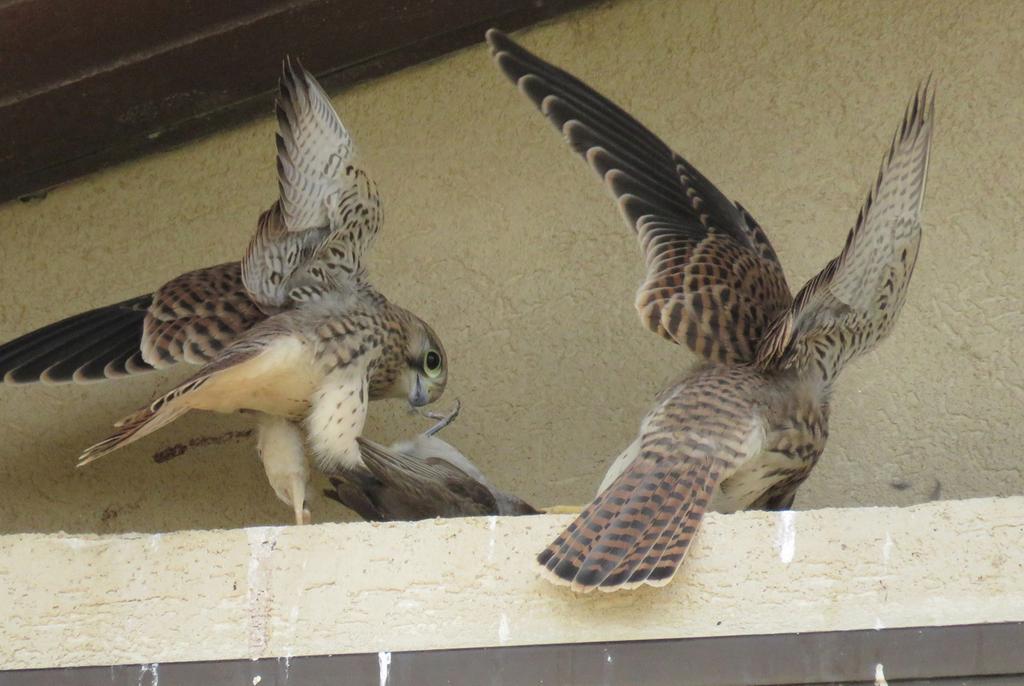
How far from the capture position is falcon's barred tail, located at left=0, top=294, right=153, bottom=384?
3.34 metres

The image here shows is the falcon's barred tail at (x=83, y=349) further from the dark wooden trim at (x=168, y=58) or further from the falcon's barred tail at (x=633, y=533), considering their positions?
the falcon's barred tail at (x=633, y=533)

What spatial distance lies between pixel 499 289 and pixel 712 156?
58cm

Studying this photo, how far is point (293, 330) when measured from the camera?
124 inches

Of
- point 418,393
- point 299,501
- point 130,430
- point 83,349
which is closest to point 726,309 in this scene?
point 418,393

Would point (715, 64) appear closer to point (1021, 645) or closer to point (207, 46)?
point (207, 46)

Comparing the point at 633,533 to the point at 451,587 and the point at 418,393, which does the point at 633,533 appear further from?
the point at 418,393

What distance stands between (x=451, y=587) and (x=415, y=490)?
64cm

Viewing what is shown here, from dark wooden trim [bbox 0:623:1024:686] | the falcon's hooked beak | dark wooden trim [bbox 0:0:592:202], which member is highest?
dark wooden trim [bbox 0:0:592:202]

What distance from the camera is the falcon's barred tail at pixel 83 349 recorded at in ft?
11.0

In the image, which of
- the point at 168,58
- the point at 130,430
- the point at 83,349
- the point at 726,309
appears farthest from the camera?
the point at 168,58

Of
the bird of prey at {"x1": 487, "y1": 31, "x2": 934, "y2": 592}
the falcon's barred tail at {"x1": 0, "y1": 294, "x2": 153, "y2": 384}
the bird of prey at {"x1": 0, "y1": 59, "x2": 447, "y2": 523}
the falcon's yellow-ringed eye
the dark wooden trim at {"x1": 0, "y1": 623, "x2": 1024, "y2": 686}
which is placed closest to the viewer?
the dark wooden trim at {"x1": 0, "y1": 623, "x2": 1024, "y2": 686}

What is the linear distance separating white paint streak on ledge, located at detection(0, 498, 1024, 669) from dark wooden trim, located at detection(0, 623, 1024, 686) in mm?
24

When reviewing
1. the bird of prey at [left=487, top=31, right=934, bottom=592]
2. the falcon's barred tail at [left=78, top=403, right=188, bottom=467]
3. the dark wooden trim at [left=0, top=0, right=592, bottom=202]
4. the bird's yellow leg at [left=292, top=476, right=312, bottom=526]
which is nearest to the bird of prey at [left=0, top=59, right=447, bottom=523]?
the bird's yellow leg at [left=292, top=476, right=312, bottom=526]

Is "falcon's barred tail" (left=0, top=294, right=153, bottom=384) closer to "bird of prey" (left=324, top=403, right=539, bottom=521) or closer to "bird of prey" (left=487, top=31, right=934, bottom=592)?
"bird of prey" (left=324, top=403, right=539, bottom=521)
